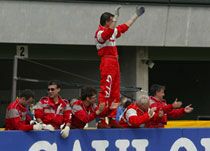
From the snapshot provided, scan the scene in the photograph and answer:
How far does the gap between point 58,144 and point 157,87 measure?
262 cm

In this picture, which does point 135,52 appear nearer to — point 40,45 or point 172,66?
point 40,45

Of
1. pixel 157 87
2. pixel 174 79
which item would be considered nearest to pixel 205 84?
pixel 174 79

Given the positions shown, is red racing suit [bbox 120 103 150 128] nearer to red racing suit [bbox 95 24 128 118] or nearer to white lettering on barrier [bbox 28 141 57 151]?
red racing suit [bbox 95 24 128 118]

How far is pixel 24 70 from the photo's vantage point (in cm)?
2030

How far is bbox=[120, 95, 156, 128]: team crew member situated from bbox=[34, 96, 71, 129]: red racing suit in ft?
2.98

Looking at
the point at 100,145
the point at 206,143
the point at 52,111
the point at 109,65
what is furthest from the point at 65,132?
the point at 206,143

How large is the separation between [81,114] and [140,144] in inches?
40.2

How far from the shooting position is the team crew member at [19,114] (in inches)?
361

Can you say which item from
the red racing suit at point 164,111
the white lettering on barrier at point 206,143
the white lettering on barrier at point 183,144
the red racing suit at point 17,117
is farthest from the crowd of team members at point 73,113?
the white lettering on barrier at point 206,143

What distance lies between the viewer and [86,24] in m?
18.7

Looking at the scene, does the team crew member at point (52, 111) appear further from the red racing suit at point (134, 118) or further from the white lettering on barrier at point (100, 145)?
the red racing suit at point (134, 118)

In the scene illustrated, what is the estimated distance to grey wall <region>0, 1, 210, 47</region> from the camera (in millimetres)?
17938

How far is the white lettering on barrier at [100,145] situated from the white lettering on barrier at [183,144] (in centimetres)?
118

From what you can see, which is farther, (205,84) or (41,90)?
(205,84)
